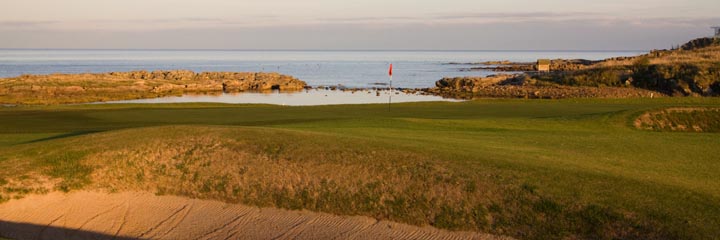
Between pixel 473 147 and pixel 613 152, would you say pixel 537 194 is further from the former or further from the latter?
pixel 613 152

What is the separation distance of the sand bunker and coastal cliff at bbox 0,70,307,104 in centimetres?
5296

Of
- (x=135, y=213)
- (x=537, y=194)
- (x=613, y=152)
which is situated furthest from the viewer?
(x=613, y=152)

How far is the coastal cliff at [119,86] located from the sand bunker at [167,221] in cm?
5296

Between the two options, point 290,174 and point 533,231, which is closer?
point 533,231

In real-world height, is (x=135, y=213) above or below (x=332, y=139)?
below

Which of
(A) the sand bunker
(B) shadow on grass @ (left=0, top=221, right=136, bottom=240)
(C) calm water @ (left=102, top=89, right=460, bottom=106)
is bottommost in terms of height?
(C) calm water @ (left=102, top=89, right=460, bottom=106)

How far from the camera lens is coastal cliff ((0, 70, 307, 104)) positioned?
65562 millimetres

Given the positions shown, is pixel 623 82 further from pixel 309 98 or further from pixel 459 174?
pixel 459 174

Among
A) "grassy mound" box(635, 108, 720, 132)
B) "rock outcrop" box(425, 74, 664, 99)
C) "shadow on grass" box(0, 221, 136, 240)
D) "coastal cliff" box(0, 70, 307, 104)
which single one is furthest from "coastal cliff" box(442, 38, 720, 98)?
"shadow on grass" box(0, 221, 136, 240)

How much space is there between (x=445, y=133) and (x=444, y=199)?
855 centimetres

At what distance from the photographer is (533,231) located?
34.1 feet

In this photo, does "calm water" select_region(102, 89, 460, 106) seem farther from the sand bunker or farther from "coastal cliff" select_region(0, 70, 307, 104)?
the sand bunker

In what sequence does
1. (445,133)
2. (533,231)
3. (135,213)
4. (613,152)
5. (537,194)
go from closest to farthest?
(533,231) < (537,194) < (135,213) < (613,152) < (445,133)

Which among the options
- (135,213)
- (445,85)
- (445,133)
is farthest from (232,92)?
(135,213)
